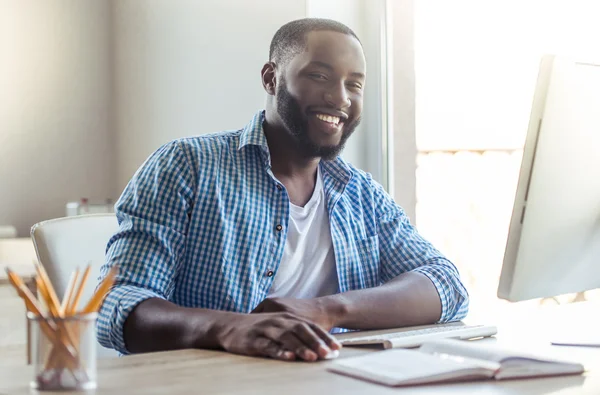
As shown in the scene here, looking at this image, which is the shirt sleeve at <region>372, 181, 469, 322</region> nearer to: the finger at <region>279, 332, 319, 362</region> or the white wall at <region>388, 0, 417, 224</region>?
the finger at <region>279, 332, 319, 362</region>

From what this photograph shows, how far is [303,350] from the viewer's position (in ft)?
3.46

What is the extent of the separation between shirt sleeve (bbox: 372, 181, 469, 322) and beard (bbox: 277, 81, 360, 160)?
17 centimetres

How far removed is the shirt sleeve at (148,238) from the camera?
1.39 metres

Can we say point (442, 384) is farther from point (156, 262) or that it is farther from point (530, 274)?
point (156, 262)

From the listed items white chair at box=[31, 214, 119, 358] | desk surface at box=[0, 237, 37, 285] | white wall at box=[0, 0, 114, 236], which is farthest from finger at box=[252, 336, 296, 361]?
white wall at box=[0, 0, 114, 236]

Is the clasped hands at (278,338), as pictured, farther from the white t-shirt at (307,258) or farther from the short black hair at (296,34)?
the short black hair at (296,34)

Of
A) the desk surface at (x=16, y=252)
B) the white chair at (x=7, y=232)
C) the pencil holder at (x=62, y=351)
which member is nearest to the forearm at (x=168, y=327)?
the pencil holder at (x=62, y=351)

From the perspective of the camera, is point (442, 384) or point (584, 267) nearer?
point (442, 384)

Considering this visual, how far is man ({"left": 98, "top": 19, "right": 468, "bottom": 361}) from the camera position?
1.38 meters

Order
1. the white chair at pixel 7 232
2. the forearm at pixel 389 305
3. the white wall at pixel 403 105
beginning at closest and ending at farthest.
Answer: the forearm at pixel 389 305
the white wall at pixel 403 105
the white chair at pixel 7 232

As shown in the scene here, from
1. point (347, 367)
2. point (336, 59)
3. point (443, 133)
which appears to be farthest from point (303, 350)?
point (443, 133)

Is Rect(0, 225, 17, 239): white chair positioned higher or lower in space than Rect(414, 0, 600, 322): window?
lower

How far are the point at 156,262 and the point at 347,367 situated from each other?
23.3 inches

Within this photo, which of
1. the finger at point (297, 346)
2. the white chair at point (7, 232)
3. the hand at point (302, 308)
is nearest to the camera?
the finger at point (297, 346)
